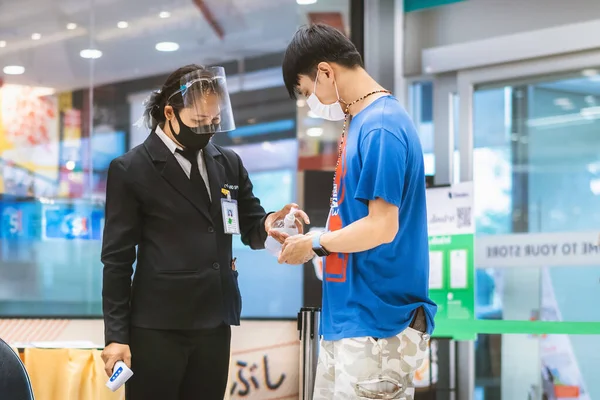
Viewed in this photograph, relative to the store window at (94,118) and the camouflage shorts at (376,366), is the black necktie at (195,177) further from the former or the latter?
the store window at (94,118)

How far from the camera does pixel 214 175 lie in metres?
2.78

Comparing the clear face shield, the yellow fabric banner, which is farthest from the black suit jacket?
the yellow fabric banner

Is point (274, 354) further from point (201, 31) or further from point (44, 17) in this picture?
point (44, 17)

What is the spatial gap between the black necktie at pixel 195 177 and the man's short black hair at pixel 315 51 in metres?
0.57

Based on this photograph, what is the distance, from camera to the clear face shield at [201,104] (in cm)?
269

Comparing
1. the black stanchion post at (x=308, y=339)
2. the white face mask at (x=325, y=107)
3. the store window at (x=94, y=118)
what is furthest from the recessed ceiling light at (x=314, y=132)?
the white face mask at (x=325, y=107)

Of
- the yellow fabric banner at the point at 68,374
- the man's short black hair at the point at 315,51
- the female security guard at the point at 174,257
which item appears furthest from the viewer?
the yellow fabric banner at the point at 68,374

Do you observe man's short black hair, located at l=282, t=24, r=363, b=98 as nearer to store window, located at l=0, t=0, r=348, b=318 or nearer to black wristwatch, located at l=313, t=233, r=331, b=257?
black wristwatch, located at l=313, t=233, r=331, b=257

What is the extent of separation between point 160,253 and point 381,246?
2.59 feet

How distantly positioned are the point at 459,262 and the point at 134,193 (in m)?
2.67

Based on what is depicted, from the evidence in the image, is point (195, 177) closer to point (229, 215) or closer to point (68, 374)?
point (229, 215)

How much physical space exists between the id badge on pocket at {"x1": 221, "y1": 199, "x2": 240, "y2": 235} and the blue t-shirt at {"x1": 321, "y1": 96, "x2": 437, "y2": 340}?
594 millimetres

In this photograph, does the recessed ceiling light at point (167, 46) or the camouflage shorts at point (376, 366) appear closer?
the camouflage shorts at point (376, 366)

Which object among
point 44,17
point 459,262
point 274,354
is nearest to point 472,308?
point 459,262
